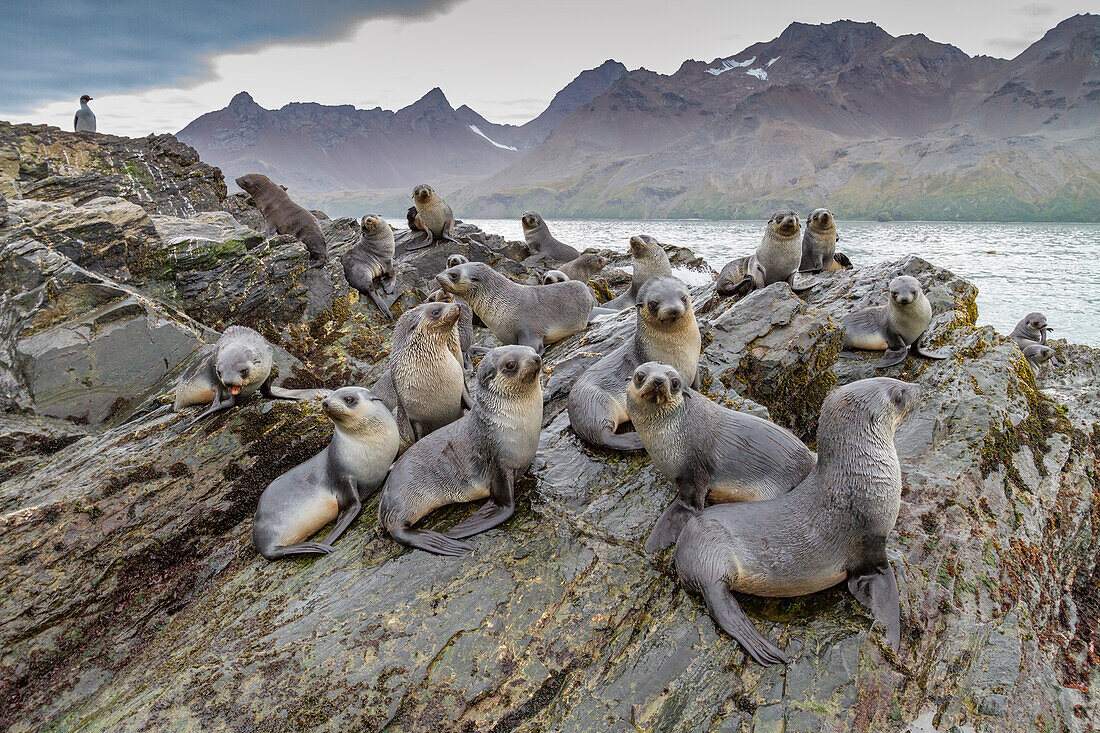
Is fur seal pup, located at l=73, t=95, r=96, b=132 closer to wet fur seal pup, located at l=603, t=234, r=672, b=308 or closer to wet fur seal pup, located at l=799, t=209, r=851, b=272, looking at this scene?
wet fur seal pup, located at l=603, t=234, r=672, b=308

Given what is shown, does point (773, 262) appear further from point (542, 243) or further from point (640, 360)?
point (542, 243)

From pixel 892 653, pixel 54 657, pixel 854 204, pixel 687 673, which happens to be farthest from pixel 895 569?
pixel 854 204

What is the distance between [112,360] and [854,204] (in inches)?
8545

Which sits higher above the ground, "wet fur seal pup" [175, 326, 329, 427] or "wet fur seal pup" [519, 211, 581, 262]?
"wet fur seal pup" [519, 211, 581, 262]

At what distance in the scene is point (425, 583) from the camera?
154 inches

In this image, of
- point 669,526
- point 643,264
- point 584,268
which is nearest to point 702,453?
point 669,526

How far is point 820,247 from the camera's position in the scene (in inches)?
396

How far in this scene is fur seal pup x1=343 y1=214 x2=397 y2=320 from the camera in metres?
10.6

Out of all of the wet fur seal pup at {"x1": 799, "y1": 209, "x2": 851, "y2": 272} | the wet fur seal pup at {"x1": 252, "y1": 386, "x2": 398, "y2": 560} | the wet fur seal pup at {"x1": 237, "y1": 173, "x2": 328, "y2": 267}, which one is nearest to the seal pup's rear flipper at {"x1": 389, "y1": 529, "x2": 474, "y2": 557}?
the wet fur seal pup at {"x1": 252, "y1": 386, "x2": 398, "y2": 560}

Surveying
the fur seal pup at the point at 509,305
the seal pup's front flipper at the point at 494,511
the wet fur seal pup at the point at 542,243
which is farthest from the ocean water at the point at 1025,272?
the wet fur seal pup at the point at 542,243

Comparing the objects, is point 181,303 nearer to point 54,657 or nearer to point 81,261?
point 81,261

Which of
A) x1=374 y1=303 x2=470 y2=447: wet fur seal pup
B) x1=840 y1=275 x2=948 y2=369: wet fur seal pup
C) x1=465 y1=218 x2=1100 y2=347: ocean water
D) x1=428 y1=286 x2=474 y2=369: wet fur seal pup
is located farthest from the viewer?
x1=465 y1=218 x2=1100 y2=347: ocean water

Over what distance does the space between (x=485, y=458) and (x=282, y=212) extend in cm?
1281

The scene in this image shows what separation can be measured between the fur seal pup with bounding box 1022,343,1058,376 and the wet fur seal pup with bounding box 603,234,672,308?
7694 millimetres
